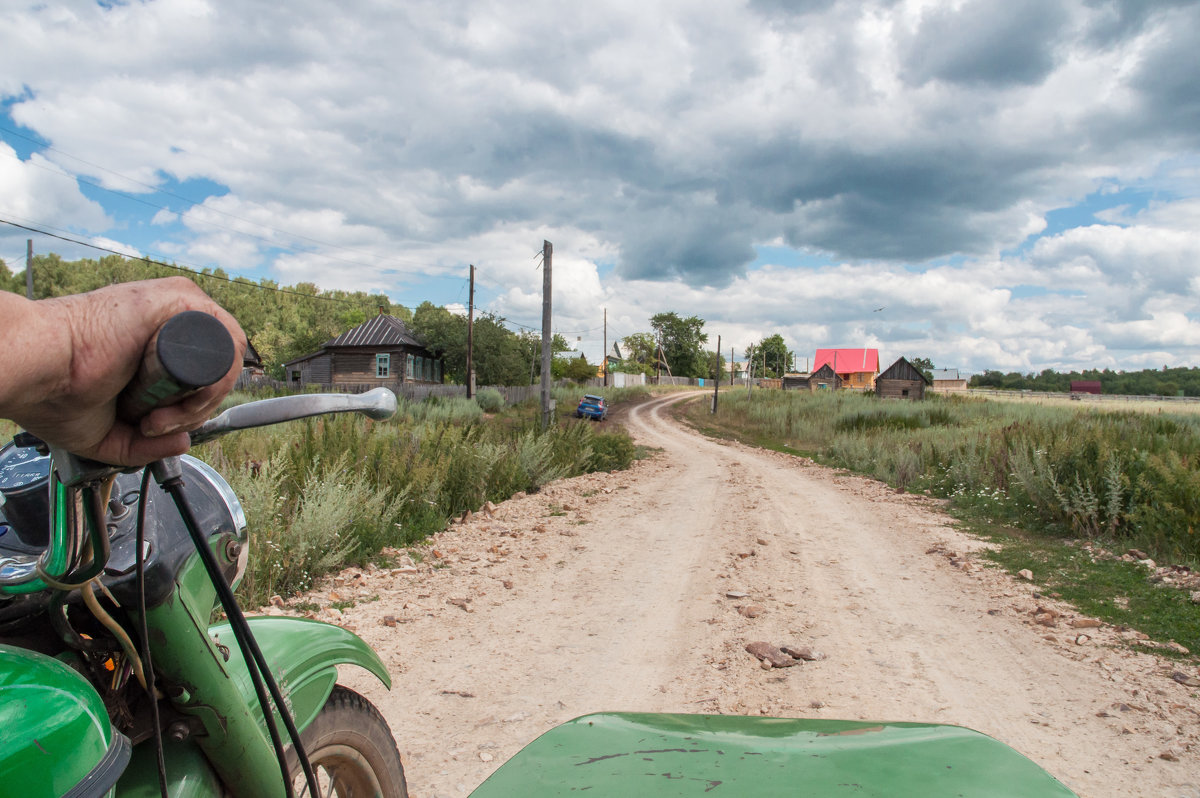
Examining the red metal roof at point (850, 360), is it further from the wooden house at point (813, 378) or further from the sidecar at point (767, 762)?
the sidecar at point (767, 762)

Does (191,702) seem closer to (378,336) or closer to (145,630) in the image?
(145,630)

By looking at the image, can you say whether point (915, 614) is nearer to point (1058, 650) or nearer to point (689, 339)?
point (1058, 650)

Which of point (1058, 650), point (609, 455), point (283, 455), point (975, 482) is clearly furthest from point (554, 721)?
point (609, 455)

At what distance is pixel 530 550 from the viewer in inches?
313

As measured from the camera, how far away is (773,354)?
12775 cm

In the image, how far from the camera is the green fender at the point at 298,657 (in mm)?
1824

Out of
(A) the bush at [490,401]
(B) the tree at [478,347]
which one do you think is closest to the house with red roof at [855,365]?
(B) the tree at [478,347]

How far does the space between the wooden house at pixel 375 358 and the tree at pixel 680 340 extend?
238 ft

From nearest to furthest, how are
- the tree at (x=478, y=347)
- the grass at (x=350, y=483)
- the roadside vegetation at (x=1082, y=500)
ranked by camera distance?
1. the grass at (x=350, y=483)
2. the roadside vegetation at (x=1082, y=500)
3. the tree at (x=478, y=347)

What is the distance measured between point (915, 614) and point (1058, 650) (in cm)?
103

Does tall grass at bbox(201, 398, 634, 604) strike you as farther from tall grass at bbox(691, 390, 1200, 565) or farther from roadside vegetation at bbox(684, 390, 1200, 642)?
tall grass at bbox(691, 390, 1200, 565)

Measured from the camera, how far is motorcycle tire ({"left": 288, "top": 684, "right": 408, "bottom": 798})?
6.70 feet

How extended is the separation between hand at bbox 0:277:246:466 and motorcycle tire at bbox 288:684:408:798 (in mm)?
1450

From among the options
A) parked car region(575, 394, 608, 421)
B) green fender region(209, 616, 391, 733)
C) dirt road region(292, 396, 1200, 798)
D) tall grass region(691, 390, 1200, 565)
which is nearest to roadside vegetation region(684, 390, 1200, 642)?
tall grass region(691, 390, 1200, 565)
